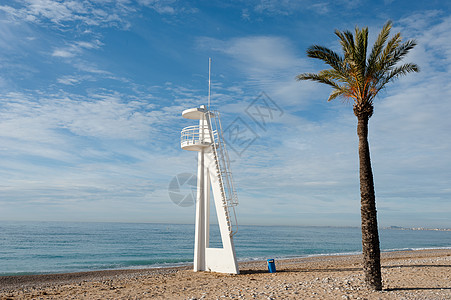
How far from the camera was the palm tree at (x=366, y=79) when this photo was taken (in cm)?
1076

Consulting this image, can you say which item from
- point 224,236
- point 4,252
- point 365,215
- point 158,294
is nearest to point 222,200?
point 224,236

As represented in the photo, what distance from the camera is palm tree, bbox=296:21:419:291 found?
10.8m

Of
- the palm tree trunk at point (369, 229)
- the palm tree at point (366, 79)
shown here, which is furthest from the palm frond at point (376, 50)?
the palm tree trunk at point (369, 229)

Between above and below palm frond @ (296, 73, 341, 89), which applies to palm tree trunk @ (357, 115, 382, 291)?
below

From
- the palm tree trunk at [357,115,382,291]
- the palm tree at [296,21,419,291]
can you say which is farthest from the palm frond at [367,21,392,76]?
the palm tree trunk at [357,115,382,291]

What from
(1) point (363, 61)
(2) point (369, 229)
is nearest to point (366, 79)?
(1) point (363, 61)

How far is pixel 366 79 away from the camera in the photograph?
11711 millimetres

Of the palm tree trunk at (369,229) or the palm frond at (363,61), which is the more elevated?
the palm frond at (363,61)

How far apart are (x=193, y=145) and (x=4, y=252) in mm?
32628

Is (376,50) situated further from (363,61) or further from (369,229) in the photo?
(369,229)

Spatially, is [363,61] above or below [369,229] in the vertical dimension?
above

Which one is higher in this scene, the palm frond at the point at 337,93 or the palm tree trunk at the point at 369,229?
the palm frond at the point at 337,93

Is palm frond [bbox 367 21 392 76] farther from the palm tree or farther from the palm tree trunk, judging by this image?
the palm tree trunk

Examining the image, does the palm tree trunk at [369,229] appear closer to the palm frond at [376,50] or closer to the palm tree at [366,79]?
the palm tree at [366,79]
